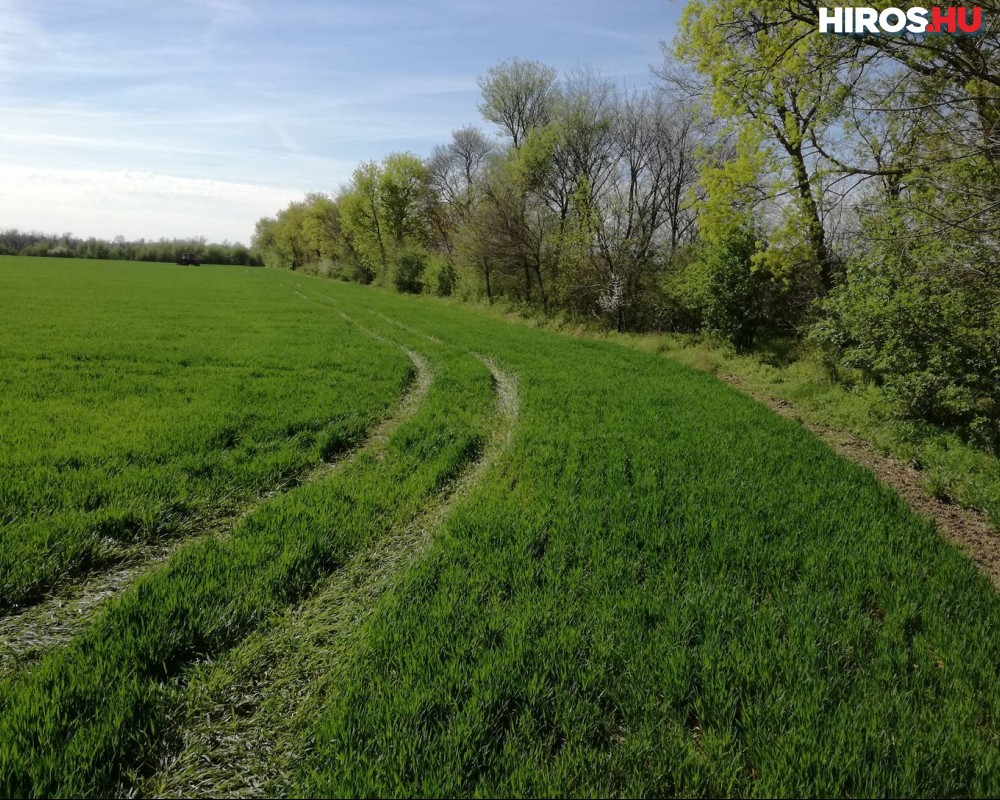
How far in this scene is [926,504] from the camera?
21.7 feet

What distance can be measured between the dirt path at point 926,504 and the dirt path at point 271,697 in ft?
19.9

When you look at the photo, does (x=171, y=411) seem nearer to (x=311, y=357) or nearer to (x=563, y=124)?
(x=311, y=357)

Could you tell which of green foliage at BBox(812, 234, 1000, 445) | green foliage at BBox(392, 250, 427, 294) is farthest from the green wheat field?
green foliage at BBox(392, 250, 427, 294)

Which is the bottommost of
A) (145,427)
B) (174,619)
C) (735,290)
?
(174,619)

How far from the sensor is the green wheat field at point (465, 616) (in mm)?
2572

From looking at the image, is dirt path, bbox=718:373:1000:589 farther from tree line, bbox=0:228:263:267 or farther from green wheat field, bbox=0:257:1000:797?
tree line, bbox=0:228:263:267

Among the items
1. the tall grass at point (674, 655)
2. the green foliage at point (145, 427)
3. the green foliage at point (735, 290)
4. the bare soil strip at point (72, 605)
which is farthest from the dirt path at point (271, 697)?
the green foliage at point (735, 290)

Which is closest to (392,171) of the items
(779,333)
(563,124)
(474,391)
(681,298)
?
(563,124)

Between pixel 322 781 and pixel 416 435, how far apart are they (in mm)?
5633

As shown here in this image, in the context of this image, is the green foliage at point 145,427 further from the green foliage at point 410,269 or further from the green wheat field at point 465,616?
the green foliage at point 410,269

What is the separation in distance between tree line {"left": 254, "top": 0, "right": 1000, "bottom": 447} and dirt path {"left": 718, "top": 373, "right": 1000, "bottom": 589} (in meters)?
1.52

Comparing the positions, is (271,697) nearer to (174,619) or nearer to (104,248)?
(174,619)

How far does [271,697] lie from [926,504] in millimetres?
8113

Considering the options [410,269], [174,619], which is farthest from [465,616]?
[410,269]
